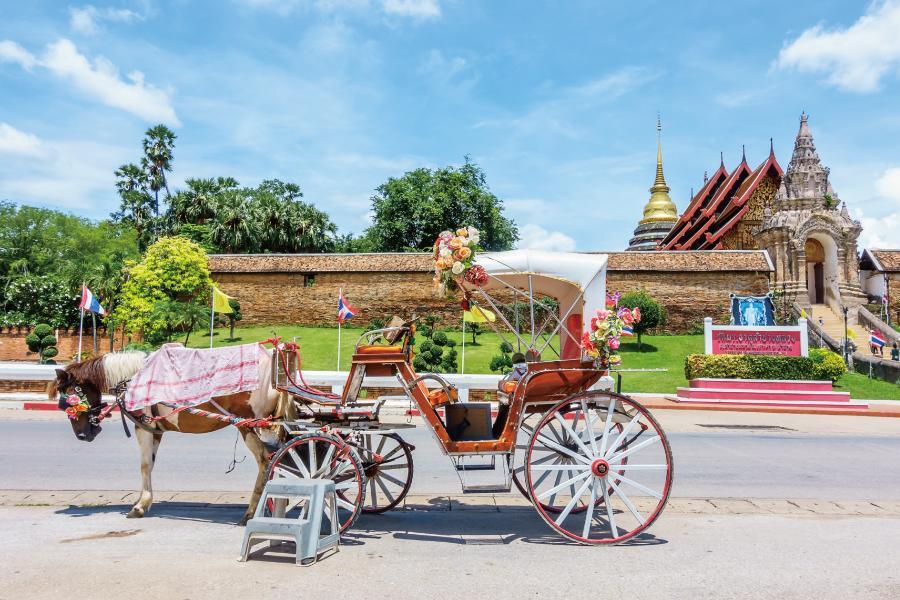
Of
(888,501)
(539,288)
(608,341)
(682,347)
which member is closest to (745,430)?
(888,501)

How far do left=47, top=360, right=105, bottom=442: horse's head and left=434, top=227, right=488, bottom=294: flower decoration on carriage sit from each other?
11.1 feet

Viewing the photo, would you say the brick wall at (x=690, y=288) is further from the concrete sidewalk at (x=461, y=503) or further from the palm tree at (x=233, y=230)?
the concrete sidewalk at (x=461, y=503)

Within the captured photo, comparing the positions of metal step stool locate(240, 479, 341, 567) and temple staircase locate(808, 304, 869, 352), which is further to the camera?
temple staircase locate(808, 304, 869, 352)

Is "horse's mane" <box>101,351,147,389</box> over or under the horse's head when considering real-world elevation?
over

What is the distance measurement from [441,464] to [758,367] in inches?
592

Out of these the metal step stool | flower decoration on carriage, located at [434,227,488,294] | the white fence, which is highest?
flower decoration on carriage, located at [434,227,488,294]

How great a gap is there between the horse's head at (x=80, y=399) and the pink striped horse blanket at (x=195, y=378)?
58cm

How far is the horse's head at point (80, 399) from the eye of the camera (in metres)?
5.83

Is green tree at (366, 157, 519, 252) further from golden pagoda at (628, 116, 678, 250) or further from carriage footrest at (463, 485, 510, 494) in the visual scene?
carriage footrest at (463, 485, 510, 494)

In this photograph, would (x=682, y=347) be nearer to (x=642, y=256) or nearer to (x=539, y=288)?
(x=642, y=256)

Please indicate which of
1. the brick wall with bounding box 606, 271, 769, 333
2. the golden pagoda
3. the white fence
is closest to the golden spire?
the golden pagoda

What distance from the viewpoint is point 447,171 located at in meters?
44.5

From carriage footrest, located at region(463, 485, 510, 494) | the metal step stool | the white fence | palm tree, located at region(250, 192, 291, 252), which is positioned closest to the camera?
the metal step stool

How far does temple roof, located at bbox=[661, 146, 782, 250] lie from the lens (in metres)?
38.7
